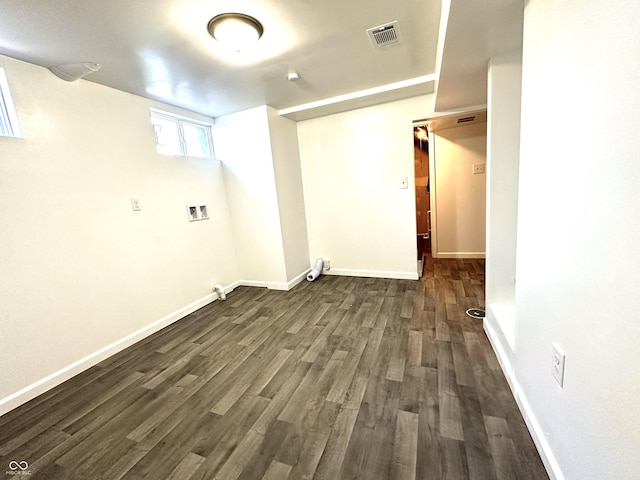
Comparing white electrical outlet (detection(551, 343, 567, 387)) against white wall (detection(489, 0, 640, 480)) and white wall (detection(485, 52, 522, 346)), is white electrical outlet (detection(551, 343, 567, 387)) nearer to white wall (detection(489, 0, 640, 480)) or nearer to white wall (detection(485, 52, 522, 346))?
white wall (detection(489, 0, 640, 480))

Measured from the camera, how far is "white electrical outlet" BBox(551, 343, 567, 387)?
3.24 feet

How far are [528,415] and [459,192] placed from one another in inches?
136

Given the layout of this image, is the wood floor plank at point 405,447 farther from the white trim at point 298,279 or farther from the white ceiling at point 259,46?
the white trim at point 298,279

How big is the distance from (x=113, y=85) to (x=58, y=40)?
2.31 ft

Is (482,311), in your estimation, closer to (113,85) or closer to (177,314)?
(177,314)

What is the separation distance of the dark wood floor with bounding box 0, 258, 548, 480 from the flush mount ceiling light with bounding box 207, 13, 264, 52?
2.24 meters

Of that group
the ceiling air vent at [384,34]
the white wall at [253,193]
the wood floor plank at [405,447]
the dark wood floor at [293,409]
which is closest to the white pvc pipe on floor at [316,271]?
the white wall at [253,193]

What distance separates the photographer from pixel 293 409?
156cm

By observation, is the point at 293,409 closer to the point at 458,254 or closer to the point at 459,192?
the point at 458,254

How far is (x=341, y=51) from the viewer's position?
210 cm

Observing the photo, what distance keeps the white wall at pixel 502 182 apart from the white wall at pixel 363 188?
133 cm

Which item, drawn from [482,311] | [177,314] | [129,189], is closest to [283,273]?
[177,314]

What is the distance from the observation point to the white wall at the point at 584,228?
0.65 metres

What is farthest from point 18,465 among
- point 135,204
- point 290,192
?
point 290,192
